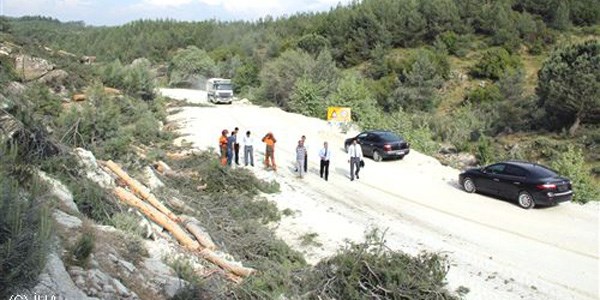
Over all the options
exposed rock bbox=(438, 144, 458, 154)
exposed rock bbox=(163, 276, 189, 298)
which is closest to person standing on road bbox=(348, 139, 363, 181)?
exposed rock bbox=(163, 276, 189, 298)

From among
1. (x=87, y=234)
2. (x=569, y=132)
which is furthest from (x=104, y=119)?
(x=569, y=132)

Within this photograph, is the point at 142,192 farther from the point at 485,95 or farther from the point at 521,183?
the point at 485,95

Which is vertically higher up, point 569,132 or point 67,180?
point 67,180

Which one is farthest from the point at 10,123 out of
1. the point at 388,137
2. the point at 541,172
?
the point at 388,137

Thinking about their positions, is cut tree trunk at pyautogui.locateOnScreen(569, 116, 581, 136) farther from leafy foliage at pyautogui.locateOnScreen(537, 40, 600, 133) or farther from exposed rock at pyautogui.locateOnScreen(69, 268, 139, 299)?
exposed rock at pyautogui.locateOnScreen(69, 268, 139, 299)

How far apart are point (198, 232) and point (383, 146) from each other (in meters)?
14.1

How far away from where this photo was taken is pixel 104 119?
19.1m

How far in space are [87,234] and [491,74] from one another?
62.7 m

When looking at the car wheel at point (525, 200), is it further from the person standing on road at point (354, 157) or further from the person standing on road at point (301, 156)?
the person standing on road at point (301, 156)

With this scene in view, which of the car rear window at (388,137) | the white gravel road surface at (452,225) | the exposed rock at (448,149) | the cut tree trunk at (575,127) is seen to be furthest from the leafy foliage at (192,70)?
the white gravel road surface at (452,225)

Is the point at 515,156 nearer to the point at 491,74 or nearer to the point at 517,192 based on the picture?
the point at 517,192

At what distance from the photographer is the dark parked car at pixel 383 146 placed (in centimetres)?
2414

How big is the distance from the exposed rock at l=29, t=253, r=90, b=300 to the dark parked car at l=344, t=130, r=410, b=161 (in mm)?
19235

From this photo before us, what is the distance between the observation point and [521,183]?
55.3 feet
